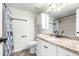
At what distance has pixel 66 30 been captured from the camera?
0.97 m

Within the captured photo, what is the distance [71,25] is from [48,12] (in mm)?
381

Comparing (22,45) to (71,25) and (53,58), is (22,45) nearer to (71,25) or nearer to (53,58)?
(53,58)

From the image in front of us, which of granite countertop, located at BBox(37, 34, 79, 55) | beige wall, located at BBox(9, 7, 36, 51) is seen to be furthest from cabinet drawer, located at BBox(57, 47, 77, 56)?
beige wall, located at BBox(9, 7, 36, 51)

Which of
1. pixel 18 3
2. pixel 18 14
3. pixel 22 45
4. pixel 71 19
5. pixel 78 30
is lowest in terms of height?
pixel 22 45

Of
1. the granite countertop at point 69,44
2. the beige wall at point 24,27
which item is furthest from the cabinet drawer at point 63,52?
the beige wall at point 24,27

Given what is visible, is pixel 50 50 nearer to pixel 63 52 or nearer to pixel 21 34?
pixel 63 52

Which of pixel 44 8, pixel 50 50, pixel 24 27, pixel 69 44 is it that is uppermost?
pixel 44 8

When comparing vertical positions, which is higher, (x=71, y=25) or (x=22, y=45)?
(x=71, y=25)

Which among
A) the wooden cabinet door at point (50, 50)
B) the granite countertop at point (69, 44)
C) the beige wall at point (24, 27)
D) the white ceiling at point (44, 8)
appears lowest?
the wooden cabinet door at point (50, 50)

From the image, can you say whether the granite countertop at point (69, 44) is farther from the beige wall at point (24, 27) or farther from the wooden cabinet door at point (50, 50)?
the beige wall at point (24, 27)

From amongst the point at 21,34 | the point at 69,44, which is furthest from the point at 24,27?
the point at 69,44

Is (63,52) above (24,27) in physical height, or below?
below

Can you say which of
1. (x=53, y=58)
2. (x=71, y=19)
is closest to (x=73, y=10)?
(x=71, y=19)

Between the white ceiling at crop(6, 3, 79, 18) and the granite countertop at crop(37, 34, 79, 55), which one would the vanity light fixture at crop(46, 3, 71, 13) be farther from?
the granite countertop at crop(37, 34, 79, 55)
